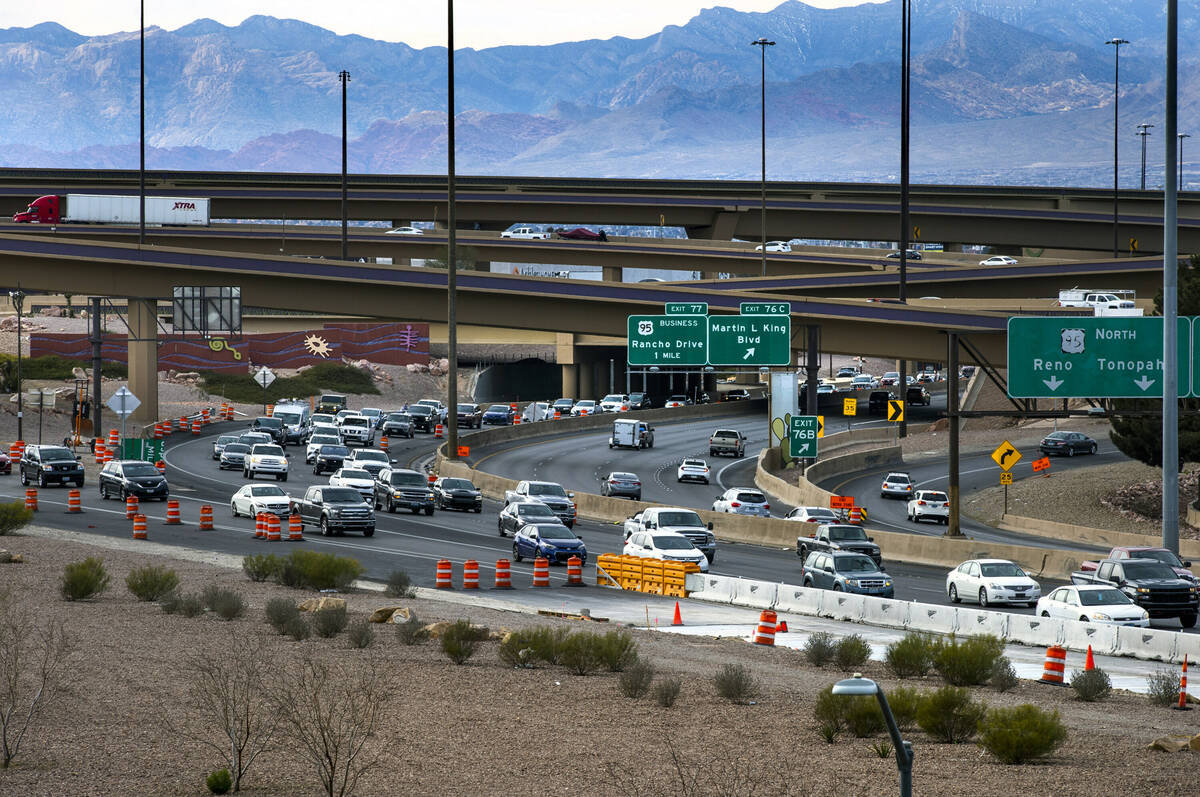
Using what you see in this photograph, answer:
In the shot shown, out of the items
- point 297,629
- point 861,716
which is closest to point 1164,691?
point 861,716

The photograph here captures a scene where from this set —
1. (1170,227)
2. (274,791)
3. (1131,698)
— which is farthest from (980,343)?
(274,791)

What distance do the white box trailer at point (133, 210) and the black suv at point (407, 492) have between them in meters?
58.4

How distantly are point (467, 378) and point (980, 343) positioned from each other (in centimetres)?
7787

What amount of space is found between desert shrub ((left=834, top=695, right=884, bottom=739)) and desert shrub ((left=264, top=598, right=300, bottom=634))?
10429mm

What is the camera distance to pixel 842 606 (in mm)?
31641

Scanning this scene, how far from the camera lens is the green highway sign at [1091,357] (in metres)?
40.0

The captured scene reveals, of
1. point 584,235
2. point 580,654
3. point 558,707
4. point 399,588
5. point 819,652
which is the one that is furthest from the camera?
point 584,235

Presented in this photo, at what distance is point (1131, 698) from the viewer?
21453 millimetres

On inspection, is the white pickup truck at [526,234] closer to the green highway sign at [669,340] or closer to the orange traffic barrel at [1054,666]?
the green highway sign at [669,340]

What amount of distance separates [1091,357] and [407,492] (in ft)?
79.1

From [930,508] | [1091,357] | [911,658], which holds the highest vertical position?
[1091,357]

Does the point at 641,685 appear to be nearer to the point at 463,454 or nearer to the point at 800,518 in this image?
the point at 800,518

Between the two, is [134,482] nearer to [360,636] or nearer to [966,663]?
[360,636]

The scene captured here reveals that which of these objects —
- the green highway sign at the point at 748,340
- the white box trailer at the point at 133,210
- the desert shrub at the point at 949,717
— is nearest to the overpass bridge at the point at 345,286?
the green highway sign at the point at 748,340
